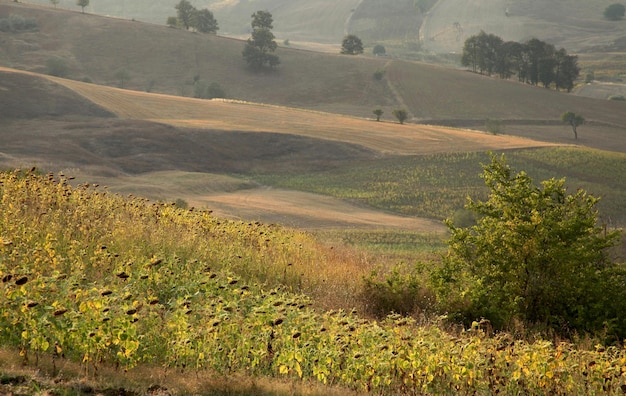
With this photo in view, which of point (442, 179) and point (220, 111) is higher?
point (220, 111)

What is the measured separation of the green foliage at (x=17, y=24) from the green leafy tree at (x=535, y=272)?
110 metres

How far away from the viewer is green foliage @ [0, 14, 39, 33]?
368 ft

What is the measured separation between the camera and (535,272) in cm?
1625

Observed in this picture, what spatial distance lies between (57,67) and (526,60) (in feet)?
251

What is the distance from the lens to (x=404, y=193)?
54906 mm

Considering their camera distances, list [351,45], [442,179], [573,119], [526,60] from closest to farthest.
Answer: [442,179]
[573,119]
[526,60]
[351,45]

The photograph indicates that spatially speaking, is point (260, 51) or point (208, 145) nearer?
point (208, 145)

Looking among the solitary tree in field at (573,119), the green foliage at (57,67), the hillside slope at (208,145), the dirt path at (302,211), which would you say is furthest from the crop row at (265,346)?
the green foliage at (57,67)

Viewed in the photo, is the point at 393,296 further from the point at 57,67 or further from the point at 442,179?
the point at 57,67

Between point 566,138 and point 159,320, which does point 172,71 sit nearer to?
point 566,138

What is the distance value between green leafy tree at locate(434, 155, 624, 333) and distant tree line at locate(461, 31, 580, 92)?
113 m

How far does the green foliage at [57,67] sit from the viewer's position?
101250mm

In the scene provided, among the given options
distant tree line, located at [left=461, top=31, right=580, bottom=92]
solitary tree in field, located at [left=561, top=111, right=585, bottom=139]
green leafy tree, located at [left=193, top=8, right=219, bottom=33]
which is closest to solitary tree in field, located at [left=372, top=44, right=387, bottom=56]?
distant tree line, located at [left=461, top=31, right=580, bottom=92]

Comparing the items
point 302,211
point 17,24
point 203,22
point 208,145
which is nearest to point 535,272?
point 302,211
